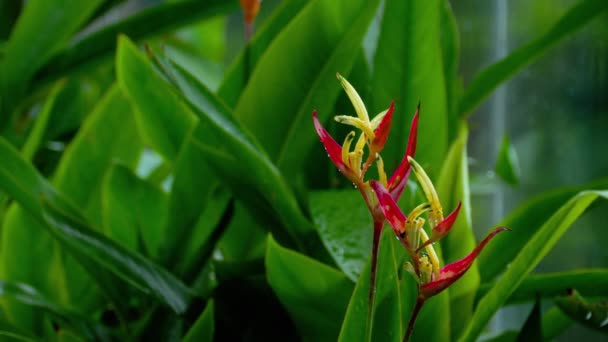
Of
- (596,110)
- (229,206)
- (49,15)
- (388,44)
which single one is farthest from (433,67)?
(596,110)

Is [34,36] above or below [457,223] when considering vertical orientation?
above

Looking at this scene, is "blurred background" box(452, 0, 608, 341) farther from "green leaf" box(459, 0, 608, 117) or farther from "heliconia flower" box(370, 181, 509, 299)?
"heliconia flower" box(370, 181, 509, 299)

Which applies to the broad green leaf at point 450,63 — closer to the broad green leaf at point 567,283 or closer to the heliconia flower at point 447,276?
the broad green leaf at point 567,283

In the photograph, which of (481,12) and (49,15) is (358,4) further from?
(481,12)

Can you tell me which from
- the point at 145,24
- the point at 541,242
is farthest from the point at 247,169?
the point at 145,24

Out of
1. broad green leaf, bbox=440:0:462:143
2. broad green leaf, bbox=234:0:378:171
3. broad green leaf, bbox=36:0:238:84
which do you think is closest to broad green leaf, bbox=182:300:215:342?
broad green leaf, bbox=234:0:378:171

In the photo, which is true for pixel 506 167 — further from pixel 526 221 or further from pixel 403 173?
pixel 403 173
